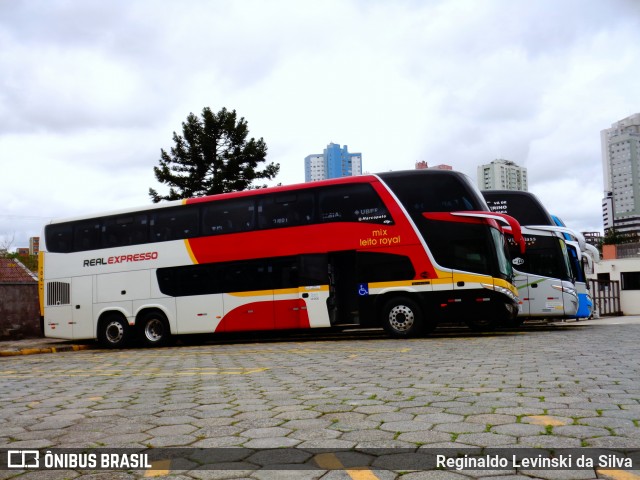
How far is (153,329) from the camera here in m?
15.6

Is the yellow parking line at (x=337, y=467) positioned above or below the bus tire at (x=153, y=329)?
above

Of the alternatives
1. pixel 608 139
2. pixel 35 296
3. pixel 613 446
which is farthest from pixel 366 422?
pixel 608 139

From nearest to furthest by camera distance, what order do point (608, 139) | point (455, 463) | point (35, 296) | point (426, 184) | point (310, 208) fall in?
1. point (455, 463)
2. point (426, 184)
3. point (310, 208)
4. point (35, 296)
5. point (608, 139)

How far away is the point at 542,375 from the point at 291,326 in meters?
8.70

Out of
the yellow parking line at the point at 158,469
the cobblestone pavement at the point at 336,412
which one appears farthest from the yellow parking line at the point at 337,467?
the yellow parking line at the point at 158,469

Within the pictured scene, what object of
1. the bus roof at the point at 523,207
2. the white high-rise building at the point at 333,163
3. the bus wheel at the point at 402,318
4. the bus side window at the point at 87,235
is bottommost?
the bus wheel at the point at 402,318

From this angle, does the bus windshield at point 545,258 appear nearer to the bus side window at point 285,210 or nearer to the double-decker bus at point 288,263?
the double-decker bus at point 288,263

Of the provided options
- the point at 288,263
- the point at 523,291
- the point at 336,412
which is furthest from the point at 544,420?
the point at 523,291

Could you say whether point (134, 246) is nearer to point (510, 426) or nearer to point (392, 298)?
point (392, 298)

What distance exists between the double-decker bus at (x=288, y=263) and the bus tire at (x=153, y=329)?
0.03 metres

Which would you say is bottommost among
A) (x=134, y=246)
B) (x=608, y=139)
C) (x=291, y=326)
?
(x=291, y=326)

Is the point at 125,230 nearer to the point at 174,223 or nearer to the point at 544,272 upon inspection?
the point at 174,223

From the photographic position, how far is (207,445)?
11.4ft

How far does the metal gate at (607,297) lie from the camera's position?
3598 cm
